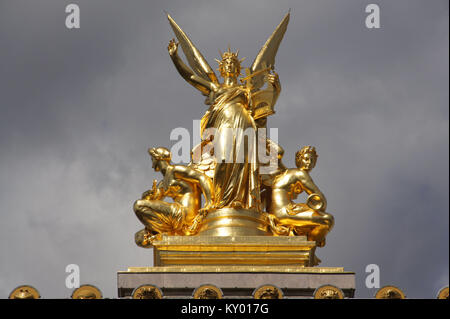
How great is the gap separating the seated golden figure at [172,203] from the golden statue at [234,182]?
25 millimetres

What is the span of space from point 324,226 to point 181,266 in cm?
396

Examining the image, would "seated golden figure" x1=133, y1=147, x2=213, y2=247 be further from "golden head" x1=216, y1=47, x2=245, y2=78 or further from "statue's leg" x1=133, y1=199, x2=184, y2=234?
"golden head" x1=216, y1=47, x2=245, y2=78

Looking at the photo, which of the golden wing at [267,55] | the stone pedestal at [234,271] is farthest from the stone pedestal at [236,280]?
the golden wing at [267,55]

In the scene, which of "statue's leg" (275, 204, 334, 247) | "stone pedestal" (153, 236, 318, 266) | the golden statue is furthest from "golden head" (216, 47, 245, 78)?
"stone pedestal" (153, 236, 318, 266)

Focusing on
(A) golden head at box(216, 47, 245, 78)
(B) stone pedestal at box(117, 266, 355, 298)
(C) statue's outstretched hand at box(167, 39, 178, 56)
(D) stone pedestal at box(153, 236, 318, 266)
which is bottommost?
(B) stone pedestal at box(117, 266, 355, 298)

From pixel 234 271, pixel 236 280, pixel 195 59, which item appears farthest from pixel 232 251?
pixel 195 59

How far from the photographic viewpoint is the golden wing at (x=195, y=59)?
32.5 meters

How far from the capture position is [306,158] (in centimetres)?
3033

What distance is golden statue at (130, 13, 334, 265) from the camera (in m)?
29.2

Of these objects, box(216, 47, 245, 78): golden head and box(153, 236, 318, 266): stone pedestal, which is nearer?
box(153, 236, 318, 266): stone pedestal

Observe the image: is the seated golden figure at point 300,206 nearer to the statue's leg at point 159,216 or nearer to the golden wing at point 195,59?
the statue's leg at point 159,216

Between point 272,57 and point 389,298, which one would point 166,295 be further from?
point 272,57

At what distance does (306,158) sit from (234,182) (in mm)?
2050

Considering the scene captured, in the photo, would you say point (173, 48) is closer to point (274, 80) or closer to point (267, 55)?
point (267, 55)
